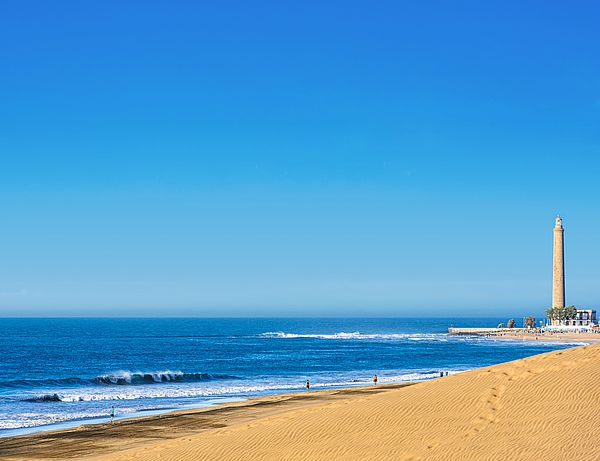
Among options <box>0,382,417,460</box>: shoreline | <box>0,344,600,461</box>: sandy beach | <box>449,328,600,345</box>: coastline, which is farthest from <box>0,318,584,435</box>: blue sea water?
<box>449,328,600,345</box>: coastline

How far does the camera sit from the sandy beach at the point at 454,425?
16438 millimetres

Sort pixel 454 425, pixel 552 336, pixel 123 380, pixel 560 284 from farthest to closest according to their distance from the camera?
pixel 560 284 → pixel 552 336 → pixel 123 380 → pixel 454 425

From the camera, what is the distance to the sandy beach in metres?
16.4

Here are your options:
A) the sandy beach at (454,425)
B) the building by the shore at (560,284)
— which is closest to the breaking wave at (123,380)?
the sandy beach at (454,425)

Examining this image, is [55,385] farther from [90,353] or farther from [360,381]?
[90,353]

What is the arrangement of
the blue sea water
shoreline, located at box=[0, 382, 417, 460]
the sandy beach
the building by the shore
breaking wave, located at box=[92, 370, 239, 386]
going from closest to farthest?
the sandy beach, shoreline, located at box=[0, 382, 417, 460], the blue sea water, breaking wave, located at box=[92, 370, 239, 386], the building by the shore

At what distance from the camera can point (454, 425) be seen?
1797 centimetres

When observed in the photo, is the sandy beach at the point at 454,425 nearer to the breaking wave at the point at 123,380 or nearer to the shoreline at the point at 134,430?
the shoreline at the point at 134,430

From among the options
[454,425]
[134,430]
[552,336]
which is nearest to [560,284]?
[552,336]

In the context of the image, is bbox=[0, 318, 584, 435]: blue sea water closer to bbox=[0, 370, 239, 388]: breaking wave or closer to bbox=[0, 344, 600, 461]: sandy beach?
bbox=[0, 370, 239, 388]: breaking wave

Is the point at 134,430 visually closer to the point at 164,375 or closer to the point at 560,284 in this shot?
the point at 164,375

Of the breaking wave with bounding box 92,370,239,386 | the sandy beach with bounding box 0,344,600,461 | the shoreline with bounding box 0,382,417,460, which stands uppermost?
the sandy beach with bounding box 0,344,600,461

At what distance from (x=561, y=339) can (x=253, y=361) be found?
233 ft

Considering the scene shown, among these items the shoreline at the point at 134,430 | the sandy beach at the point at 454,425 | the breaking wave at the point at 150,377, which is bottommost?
the breaking wave at the point at 150,377
